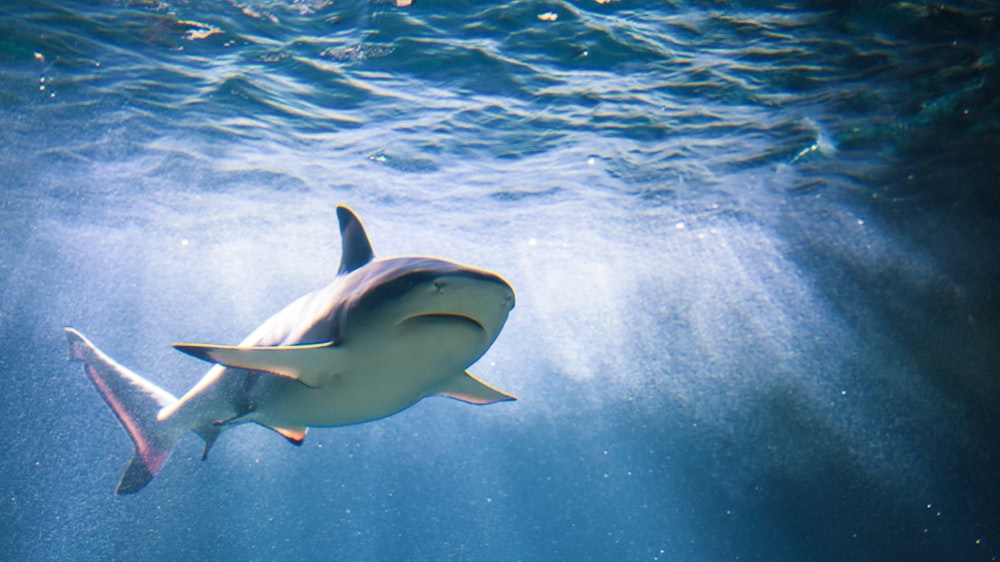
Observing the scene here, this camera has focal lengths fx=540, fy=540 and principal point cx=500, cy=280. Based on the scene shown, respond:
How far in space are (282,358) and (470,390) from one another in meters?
1.65

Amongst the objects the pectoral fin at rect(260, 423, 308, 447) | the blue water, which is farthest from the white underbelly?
the blue water

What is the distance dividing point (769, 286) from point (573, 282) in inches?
341

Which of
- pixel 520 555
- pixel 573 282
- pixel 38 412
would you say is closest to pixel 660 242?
pixel 573 282

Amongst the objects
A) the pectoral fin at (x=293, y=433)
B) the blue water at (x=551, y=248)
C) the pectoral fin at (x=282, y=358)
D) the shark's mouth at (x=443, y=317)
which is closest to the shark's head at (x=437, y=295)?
the shark's mouth at (x=443, y=317)

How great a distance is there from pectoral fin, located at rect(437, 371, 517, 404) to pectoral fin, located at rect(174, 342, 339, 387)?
975mm

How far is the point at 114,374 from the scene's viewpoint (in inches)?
216

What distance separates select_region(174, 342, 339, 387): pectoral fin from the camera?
3020 millimetres

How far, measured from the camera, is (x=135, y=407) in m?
5.35

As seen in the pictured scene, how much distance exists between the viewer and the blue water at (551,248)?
10.1m

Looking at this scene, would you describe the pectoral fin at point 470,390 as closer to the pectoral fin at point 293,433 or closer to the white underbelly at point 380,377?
the white underbelly at point 380,377

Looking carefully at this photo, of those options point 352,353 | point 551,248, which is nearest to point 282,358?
point 352,353

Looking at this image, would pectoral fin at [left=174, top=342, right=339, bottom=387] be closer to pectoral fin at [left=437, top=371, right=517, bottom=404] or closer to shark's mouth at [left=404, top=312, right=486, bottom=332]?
shark's mouth at [left=404, top=312, right=486, bottom=332]

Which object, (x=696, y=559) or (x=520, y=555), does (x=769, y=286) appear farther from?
(x=520, y=555)

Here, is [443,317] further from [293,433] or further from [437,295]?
[293,433]
